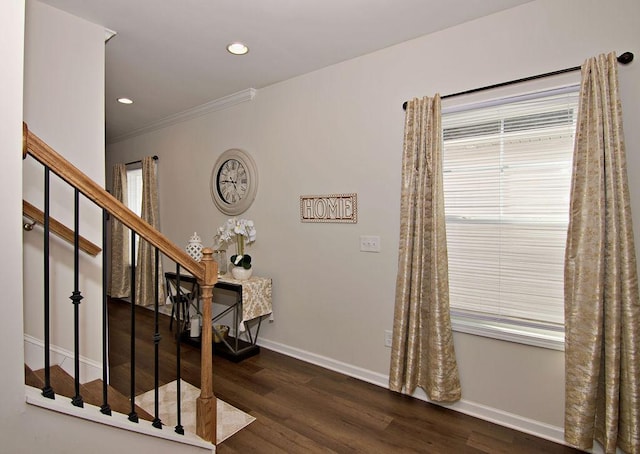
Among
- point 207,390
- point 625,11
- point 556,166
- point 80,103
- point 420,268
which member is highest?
point 625,11

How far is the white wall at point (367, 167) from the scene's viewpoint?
6.71ft

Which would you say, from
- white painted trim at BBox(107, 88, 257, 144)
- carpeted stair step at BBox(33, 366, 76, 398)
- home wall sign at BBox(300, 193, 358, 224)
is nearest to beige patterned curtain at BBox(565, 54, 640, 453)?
home wall sign at BBox(300, 193, 358, 224)

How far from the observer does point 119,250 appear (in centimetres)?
515

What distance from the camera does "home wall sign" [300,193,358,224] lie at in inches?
113

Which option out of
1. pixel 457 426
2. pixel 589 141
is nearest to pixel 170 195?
pixel 457 426

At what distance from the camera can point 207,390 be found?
1.82 m

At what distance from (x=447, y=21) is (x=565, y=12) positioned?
65 cm

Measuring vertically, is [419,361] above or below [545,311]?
below

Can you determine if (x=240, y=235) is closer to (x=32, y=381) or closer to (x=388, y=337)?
(x=388, y=337)

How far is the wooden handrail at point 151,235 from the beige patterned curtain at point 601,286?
6.44 feet

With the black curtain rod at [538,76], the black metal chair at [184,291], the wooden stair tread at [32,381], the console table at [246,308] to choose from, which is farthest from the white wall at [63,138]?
the black curtain rod at [538,76]

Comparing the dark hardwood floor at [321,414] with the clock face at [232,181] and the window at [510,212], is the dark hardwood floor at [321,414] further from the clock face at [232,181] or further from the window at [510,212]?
the clock face at [232,181]

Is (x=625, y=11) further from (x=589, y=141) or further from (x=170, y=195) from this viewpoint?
(x=170, y=195)

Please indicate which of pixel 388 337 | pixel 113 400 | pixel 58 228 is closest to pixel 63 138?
pixel 58 228
